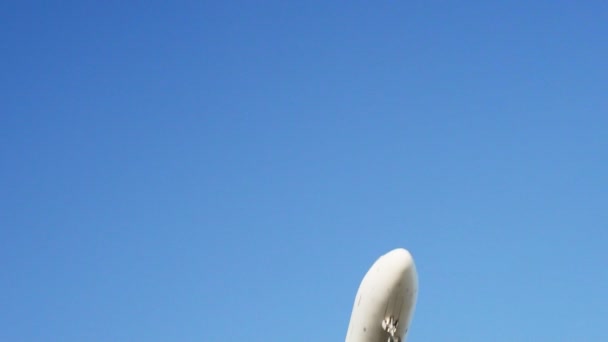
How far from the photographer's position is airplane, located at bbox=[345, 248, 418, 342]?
6262 centimetres

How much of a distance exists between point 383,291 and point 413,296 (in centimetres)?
245

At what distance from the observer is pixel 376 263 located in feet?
210

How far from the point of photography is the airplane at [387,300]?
6262 centimetres

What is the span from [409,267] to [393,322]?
3668 mm

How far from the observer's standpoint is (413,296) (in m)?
64.1

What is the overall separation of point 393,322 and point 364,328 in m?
1.86

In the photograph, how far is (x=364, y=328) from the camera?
210 ft

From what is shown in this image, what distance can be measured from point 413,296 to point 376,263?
309 cm

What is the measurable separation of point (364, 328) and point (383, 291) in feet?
9.66

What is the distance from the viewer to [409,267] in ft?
206

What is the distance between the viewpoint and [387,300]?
62.9m

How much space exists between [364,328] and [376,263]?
4.09m
